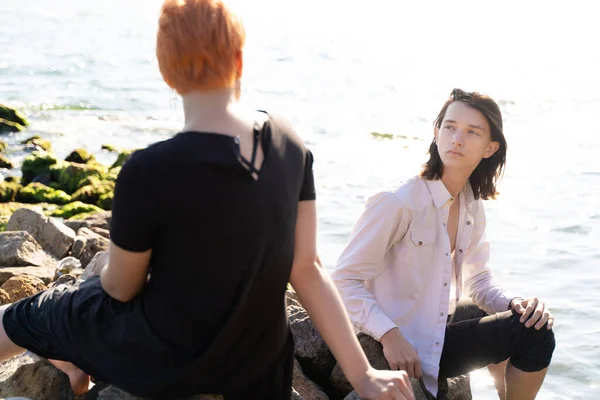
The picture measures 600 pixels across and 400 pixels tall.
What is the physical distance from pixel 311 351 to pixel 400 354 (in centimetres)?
62

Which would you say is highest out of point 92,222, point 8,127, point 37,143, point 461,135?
point 461,135

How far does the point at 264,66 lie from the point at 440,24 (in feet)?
26.2

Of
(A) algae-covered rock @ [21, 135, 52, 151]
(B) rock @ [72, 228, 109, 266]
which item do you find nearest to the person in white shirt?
(B) rock @ [72, 228, 109, 266]

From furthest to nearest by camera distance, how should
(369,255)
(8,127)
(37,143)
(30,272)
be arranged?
(8,127) < (37,143) < (30,272) < (369,255)

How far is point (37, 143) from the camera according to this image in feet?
48.4

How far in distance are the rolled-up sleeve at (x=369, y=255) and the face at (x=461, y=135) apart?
353 millimetres

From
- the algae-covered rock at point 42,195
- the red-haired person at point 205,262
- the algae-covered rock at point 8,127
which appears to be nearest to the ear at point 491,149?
the red-haired person at point 205,262

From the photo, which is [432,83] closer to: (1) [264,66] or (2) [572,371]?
(1) [264,66]

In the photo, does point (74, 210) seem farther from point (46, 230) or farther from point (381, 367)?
point (381, 367)

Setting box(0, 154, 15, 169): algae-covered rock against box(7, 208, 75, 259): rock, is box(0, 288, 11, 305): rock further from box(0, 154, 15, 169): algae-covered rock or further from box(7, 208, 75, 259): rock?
box(0, 154, 15, 169): algae-covered rock

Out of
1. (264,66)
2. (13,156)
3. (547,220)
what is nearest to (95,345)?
(547,220)

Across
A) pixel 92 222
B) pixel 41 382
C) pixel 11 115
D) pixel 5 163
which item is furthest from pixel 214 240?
pixel 11 115

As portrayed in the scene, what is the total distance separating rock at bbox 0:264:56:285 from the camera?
5.59 metres

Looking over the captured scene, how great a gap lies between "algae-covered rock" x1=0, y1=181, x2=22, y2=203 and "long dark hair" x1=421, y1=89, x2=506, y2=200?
26.4 ft
